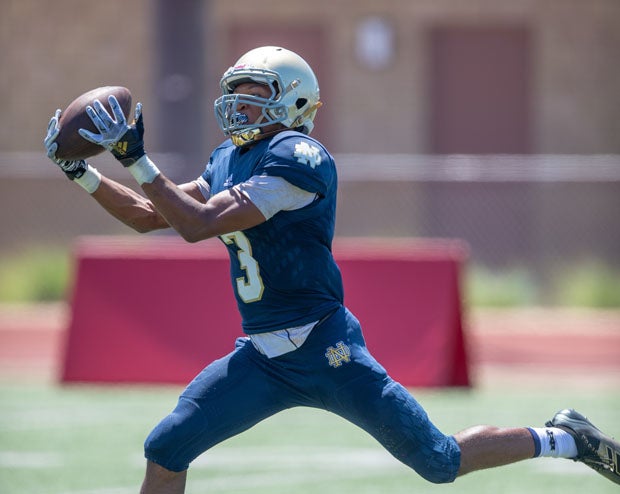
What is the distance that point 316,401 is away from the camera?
4883mm

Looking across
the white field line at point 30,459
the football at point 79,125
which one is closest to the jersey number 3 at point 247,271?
the football at point 79,125

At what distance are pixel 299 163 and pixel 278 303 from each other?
537 millimetres

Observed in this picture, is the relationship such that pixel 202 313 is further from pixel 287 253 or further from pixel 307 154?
pixel 307 154

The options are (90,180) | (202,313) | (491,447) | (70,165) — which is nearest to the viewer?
(491,447)

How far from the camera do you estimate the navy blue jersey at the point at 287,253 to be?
4.80m

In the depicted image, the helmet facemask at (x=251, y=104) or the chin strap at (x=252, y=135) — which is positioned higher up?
the helmet facemask at (x=251, y=104)

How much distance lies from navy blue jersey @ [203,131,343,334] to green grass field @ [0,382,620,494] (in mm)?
1584

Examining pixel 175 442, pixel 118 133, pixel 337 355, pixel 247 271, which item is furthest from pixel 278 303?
pixel 118 133

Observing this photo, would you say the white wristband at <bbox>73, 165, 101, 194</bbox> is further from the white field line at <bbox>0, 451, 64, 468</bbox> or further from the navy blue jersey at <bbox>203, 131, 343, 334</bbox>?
the white field line at <bbox>0, 451, 64, 468</bbox>

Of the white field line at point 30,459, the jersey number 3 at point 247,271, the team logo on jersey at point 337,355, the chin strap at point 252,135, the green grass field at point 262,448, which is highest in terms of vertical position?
the chin strap at point 252,135

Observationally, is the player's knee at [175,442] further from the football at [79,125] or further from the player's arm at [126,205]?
the football at [79,125]

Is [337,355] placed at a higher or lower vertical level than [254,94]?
lower

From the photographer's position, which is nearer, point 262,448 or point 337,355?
point 337,355

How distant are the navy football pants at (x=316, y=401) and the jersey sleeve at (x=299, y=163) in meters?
0.51
